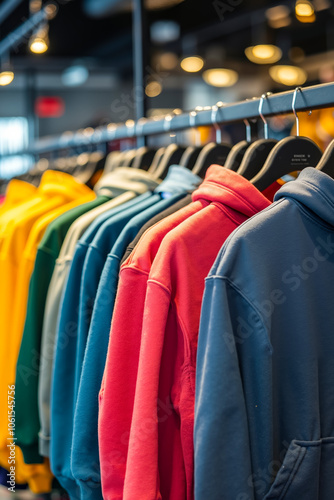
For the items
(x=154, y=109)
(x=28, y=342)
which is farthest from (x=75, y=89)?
(x=28, y=342)

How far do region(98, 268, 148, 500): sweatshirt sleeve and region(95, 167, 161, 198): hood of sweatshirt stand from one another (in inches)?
16.3

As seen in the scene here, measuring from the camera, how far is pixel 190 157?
1.53 metres

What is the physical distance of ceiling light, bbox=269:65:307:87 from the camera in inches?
258

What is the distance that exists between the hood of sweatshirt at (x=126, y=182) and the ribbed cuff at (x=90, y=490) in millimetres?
697

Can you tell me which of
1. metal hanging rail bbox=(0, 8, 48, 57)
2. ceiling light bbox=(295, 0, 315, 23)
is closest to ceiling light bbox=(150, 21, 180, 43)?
ceiling light bbox=(295, 0, 315, 23)

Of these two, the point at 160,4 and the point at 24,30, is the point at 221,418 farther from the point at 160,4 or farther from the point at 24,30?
the point at 160,4

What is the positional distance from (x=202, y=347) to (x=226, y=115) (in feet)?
2.05

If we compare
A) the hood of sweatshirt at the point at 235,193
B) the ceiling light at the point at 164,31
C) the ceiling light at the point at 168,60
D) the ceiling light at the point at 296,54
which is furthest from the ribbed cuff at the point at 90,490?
the ceiling light at the point at 168,60

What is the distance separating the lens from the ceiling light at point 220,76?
25.0 feet

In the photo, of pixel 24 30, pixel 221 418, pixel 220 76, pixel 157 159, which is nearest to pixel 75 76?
pixel 220 76

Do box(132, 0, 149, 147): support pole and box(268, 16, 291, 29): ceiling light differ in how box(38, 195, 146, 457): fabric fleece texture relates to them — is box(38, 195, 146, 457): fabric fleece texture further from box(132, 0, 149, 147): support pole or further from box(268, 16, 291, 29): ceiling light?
box(268, 16, 291, 29): ceiling light

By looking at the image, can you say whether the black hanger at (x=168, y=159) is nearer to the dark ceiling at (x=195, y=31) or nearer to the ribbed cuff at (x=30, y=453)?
the ribbed cuff at (x=30, y=453)


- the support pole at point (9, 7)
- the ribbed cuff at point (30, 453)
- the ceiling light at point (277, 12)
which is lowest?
the ribbed cuff at point (30, 453)

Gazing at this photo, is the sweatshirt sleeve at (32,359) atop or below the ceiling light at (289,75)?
below
